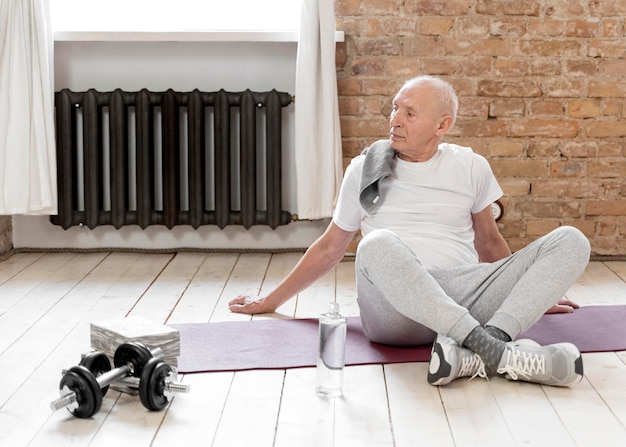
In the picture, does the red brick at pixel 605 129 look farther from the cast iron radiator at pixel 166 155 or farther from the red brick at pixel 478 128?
the cast iron radiator at pixel 166 155

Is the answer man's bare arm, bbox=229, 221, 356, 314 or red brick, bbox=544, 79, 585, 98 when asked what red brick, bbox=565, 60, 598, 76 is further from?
man's bare arm, bbox=229, 221, 356, 314

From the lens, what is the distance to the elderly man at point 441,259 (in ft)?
7.64

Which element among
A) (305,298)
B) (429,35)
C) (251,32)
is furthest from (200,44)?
(305,298)

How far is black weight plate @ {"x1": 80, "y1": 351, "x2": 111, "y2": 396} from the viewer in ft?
7.11

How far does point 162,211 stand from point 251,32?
0.83 m

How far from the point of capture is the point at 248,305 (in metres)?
3.10

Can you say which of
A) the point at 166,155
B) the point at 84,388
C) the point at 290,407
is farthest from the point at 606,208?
the point at 84,388

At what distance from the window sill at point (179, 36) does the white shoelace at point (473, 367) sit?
208cm

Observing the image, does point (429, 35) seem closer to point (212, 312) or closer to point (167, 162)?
point (167, 162)

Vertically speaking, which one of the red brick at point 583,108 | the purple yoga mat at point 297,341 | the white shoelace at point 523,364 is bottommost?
the purple yoga mat at point 297,341

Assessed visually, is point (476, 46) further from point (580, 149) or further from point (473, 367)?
point (473, 367)

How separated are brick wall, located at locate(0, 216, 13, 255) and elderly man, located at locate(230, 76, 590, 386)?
1.66 m

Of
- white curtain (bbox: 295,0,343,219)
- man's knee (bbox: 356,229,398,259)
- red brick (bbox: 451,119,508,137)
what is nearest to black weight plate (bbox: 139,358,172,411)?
man's knee (bbox: 356,229,398,259)

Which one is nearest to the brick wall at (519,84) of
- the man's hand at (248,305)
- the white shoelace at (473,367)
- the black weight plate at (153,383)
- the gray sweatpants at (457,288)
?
the man's hand at (248,305)
